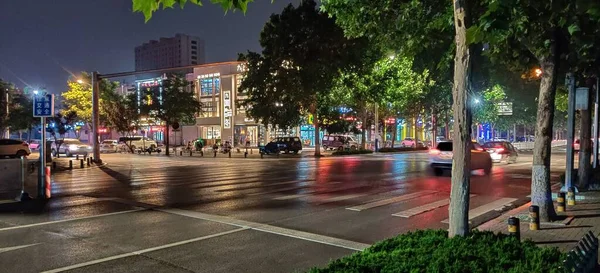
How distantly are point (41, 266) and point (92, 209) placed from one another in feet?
17.9

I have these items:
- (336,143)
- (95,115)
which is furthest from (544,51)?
(336,143)

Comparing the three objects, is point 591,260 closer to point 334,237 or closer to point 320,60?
point 334,237

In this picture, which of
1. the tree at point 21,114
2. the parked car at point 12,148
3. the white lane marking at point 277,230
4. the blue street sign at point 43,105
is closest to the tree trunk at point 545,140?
the white lane marking at point 277,230

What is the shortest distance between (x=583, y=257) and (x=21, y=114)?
67078 mm

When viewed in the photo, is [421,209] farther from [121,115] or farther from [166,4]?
[121,115]

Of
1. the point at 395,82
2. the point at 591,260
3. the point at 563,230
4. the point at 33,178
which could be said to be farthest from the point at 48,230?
the point at 395,82

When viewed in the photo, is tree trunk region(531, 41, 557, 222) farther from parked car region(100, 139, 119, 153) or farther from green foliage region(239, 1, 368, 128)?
parked car region(100, 139, 119, 153)

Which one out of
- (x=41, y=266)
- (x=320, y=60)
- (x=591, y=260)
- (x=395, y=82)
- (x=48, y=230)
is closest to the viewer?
(x=591, y=260)

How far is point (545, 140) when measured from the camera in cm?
977

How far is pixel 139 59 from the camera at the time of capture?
170 m

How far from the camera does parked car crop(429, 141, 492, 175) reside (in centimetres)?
2217

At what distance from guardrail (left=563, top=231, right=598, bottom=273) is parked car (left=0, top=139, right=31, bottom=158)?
38841mm

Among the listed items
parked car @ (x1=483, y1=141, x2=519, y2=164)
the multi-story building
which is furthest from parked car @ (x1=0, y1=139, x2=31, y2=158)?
the multi-story building

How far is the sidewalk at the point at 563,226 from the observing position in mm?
8172
